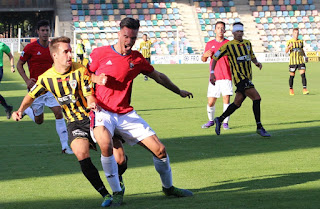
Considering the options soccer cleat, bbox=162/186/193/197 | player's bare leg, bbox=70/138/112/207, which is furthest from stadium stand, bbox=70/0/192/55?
player's bare leg, bbox=70/138/112/207

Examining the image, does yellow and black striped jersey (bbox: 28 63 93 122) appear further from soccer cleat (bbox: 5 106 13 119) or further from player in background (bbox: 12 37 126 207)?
soccer cleat (bbox: 5 106 13 119)

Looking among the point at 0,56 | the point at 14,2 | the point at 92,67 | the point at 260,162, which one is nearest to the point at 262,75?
the point at 0,56

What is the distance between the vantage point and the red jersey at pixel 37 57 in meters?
11.5

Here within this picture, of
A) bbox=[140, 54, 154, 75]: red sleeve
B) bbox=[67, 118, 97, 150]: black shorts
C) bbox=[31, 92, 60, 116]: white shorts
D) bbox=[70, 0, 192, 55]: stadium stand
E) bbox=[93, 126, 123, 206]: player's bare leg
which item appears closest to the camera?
bbox=[93, 126, 123, 206]: player's bare leg

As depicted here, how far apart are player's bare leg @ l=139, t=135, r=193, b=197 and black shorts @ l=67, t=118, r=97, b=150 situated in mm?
580

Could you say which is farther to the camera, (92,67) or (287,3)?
(287,3)

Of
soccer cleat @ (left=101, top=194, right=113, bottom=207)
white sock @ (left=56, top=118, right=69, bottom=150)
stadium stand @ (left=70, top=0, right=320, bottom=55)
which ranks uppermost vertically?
stadium stand @ (left=70, top=0, right=320, bottom=55)

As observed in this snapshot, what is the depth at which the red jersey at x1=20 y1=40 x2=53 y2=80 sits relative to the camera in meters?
11.5

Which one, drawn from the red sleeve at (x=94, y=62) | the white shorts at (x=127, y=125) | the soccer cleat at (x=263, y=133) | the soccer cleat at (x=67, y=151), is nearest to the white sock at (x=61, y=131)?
the soccer cleat at (x=67, y=151)

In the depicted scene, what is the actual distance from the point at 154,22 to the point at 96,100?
164ft

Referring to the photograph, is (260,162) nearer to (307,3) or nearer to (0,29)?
(307,3)

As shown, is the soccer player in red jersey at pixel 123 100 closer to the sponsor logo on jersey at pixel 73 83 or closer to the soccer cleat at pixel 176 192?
the soccer cleat at pixel 176 192

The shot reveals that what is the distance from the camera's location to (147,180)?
8.09 metres

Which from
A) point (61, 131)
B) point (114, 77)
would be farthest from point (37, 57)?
point (114, 77)
